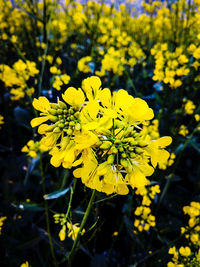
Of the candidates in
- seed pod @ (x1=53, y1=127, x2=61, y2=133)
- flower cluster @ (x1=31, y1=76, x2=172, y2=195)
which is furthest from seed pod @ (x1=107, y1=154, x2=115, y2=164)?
seed pod @ (x1=53, y1=127, x2=61, y2=133)

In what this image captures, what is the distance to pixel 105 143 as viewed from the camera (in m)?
0.48

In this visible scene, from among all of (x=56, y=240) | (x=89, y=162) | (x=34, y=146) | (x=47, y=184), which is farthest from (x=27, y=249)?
(x=89, y=162)

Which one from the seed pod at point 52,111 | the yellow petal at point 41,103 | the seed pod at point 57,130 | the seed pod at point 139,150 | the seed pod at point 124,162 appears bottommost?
the seed pod at point 124,162

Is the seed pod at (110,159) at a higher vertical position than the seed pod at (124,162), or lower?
higher

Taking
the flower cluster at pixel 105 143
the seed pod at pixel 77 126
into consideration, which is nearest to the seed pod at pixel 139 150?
the flower cluster at pixel 105 143

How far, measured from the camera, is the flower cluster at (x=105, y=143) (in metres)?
0.47

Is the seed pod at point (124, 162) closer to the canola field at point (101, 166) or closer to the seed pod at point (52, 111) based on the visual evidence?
the canola field at point (101, 166)

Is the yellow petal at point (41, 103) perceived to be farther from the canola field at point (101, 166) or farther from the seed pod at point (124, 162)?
the seed pod at point (124, 162)

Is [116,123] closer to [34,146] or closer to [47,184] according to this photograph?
[34,146]

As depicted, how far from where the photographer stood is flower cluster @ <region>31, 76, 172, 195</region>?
47 centimetres

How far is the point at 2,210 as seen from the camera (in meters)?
1.46

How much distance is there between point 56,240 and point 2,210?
57 centimetres

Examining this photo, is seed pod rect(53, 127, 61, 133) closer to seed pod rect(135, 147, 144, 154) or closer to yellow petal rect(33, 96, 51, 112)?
yellow petal rect(33, 96, 51, 112)

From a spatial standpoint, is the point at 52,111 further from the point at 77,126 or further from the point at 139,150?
the point at 139,150
